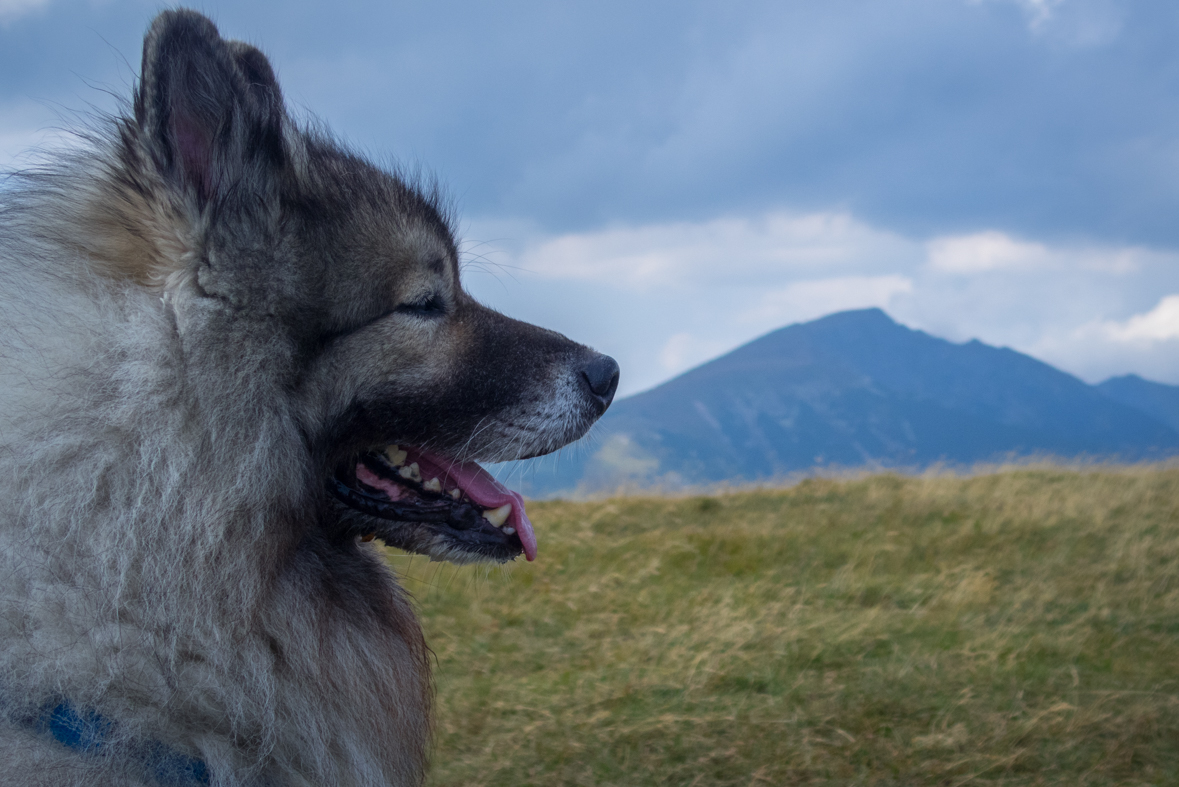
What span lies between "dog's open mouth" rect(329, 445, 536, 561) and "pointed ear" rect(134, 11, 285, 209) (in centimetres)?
82

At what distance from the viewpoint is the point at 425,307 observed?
2344 mm

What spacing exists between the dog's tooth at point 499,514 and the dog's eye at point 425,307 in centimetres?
60

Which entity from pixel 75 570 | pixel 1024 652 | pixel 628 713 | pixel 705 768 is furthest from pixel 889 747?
pixel 75 570

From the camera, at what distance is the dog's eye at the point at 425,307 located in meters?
2.29

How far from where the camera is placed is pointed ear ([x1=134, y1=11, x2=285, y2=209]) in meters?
1.87

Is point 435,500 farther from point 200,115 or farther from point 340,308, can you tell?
point 200,115

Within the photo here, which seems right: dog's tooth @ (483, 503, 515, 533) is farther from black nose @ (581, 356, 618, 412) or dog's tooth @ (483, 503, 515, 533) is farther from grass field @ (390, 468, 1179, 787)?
grass field @ (390, 468, 1179, 787)

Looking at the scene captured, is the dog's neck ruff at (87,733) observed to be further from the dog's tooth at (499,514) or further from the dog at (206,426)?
the dog's tooth at (499,514)

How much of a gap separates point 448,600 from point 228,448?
14.6 ft

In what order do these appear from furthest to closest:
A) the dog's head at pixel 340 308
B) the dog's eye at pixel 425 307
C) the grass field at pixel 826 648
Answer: the grass field at pixel 826 648 < the dog's eye at pixel 425 307 < the dog's head at pixel 340 308

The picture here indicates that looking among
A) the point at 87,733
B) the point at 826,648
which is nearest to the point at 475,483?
the point at 87,733

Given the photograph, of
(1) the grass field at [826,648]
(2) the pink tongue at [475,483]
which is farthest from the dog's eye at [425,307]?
(1) the grass field at [826,648]

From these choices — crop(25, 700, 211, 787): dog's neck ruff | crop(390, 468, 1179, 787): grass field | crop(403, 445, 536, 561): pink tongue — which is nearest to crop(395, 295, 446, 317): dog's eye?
crop(403, 445, 536, 561): pink tongue

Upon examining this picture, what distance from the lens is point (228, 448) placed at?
1.98 metres
